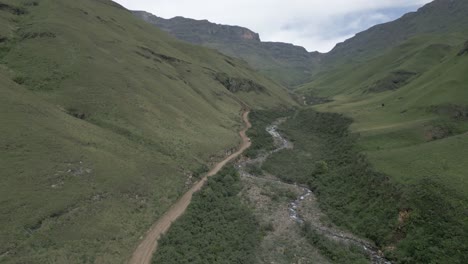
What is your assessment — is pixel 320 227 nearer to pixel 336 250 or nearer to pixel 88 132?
pixel 336 250

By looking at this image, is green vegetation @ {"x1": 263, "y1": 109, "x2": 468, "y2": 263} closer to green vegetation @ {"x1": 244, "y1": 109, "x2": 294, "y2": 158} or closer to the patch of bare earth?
the patch of bare earth

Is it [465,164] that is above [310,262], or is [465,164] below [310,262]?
above

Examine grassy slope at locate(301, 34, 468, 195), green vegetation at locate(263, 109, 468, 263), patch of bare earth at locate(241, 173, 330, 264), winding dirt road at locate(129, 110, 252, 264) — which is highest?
grassy slope at locate(301, 34, 468, 195)

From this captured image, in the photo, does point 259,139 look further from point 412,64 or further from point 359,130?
point 412,64

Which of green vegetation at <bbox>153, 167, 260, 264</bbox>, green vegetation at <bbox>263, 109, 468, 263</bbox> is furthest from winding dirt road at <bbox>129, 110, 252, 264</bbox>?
green vegetation at <bbox>263, 109, 468, 263</bbox>

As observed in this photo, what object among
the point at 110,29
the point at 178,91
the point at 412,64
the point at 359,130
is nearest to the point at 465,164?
the point at 359,130

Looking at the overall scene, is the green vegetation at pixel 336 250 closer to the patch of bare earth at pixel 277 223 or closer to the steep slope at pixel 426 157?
the patch of bare earth at pixel 277 223
